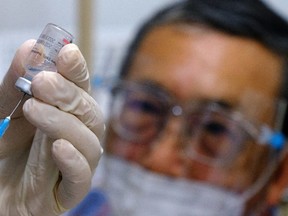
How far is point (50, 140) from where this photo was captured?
1090mm

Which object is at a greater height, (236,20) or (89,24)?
(236,20)

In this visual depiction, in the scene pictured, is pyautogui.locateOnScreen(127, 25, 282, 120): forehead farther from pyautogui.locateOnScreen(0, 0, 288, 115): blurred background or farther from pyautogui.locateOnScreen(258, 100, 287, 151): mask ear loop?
pyautogui.locateOnScreen(0, 0, 288, 115): blurred background

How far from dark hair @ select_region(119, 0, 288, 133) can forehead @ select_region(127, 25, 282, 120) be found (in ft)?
0.08

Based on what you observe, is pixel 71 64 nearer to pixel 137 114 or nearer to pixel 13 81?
pixel 13 81

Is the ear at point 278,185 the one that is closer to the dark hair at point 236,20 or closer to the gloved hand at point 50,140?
the dark hair at point 236,20

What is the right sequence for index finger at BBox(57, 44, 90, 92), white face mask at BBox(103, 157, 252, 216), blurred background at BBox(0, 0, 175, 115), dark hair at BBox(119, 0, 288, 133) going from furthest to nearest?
blurred background at BBox(0, 0, 175, 115) → dark hair at BBox(119, 0, 288, 133) → white face mask at BBox(103, 157, 252, 216) → index finger at BBox(57, 44, 90, 92)

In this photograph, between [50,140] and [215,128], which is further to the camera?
[215,128]

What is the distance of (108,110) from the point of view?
6.08 feet

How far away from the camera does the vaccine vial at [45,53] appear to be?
993 millimetres

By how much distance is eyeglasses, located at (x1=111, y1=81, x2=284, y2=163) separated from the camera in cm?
170

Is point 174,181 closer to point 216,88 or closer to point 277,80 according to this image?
point 216,88

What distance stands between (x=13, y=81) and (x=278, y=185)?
1039 millimetres

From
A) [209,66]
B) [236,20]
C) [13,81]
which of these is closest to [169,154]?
[209,66]

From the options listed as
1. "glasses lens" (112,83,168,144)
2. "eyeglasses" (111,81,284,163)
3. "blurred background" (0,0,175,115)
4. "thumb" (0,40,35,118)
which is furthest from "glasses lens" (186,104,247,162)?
"thumb" (0,40,35,118)
